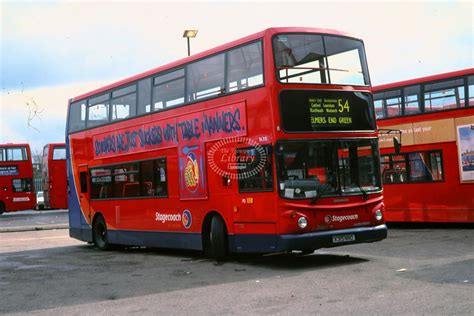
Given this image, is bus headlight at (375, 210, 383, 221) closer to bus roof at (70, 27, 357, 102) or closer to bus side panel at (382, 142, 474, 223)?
bus roof at (70, 27, 357, 102)

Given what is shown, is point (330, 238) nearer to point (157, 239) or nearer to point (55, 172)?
point (157, 239)

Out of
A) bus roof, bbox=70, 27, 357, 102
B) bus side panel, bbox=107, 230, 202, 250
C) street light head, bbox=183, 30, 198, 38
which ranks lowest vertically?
bus side panel, bbox=107, 230, 202, 250

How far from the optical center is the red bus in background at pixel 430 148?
57.2ft

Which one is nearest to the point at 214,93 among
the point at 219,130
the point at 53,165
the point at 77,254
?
the point at 219,130

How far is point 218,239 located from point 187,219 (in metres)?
1.28

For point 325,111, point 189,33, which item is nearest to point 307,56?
point 325,111

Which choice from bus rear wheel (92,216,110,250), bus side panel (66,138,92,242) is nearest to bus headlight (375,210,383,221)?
bus rear wheel (92,216,110,250)

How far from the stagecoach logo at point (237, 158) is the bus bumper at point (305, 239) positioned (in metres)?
1.17

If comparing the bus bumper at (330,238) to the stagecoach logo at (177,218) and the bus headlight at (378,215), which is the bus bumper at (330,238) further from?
the stagecoach logo at (177,218)

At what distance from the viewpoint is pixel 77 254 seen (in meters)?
16.6

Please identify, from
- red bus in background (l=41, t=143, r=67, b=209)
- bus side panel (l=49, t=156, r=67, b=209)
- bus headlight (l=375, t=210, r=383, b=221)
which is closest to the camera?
bus headlight (l=375, t=210, r=383, b=221)

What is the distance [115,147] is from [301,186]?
6.64 meters

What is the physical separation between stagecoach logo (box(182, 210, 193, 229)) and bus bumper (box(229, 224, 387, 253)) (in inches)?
62.4

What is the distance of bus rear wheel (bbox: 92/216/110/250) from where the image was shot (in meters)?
17.7
